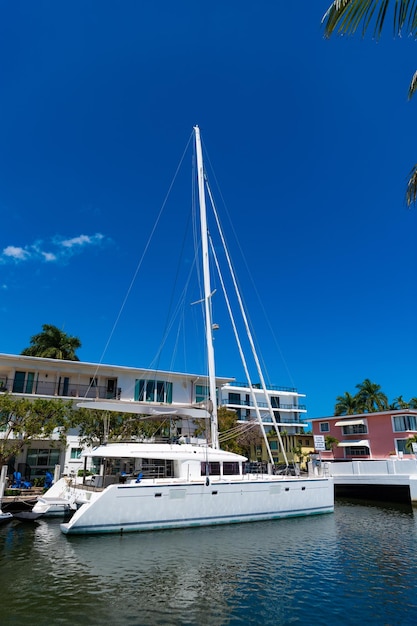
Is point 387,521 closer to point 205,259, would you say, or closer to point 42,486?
point 205,259

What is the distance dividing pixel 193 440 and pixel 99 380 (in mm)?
14255

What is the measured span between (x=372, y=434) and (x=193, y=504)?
85.4 ft

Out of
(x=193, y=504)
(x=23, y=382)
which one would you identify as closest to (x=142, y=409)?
(x=193, y=504)

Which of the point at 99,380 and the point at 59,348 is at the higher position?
the point at 59,348

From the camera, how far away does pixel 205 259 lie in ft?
77.8

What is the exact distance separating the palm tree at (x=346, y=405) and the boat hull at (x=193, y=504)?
46.4 m

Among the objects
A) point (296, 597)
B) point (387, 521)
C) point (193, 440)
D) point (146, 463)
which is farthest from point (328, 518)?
point (296, 597)

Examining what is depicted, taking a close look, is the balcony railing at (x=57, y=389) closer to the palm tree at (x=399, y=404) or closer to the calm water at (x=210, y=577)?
the calm water at (x=210, y=577)

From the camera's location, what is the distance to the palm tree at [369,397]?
63688 millimetres

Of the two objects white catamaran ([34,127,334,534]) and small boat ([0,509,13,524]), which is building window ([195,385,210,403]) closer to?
white catamaran ([34,127,334,534])

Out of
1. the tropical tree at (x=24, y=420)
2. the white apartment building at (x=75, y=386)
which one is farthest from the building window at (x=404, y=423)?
the tropical tree at (x=24, y=420)

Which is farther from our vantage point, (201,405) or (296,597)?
(201,405)

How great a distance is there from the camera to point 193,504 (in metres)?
17.3

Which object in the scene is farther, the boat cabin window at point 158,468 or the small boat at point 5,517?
the boat cabin window at point 158,468
